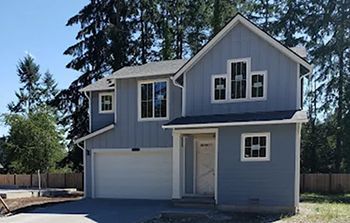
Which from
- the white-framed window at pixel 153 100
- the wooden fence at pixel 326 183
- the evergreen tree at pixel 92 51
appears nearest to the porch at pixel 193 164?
the white-framed window at pixel 153 100

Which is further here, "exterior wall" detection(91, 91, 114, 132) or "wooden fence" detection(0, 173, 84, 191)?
"wooden fence" detection(0, 173, 84, 191)

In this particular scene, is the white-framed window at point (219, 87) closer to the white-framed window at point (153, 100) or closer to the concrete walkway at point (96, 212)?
the white-framed window at point (153, 100)

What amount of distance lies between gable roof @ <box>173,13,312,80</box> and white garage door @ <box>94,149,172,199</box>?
13.8 ft

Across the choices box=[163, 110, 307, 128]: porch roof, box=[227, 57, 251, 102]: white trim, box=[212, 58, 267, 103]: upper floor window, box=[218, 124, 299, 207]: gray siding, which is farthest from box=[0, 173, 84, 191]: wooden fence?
box=[227, 57, 251, 102]: white trim

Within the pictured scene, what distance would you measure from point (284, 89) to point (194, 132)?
3.72m

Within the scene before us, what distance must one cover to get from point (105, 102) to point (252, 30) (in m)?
8.58

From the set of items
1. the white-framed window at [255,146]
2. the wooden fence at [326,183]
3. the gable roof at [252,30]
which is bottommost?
the wooden fence at [326,183]

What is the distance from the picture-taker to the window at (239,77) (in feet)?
53.0

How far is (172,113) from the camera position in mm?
18859

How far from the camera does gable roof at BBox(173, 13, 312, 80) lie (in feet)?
50.0

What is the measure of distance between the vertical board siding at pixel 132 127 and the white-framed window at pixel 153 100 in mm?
192

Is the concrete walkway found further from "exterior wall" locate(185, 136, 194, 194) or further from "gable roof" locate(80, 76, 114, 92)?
"gable roof" locate(80, 76, 114, 92)

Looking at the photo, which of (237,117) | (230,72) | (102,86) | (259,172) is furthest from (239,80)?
(102,86)

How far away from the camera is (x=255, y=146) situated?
14.9m
